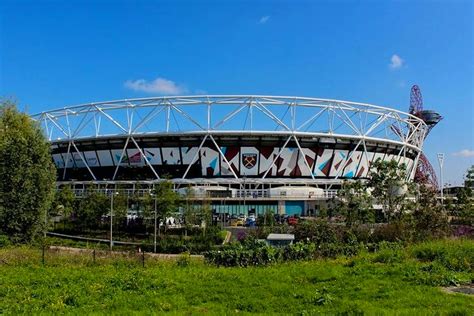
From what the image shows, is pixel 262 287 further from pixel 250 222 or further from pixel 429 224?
pixel 250 222

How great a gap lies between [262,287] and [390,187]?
1049 inches

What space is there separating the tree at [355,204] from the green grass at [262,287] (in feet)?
58.8

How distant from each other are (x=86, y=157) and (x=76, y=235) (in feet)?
110

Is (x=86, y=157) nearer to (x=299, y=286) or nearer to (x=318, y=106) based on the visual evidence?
(x=318, y=106)

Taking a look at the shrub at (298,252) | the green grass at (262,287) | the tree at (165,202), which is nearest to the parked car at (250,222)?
the tree at (165,202)

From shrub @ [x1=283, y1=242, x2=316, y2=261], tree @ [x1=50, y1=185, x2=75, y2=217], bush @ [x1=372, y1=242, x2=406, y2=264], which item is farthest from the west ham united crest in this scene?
bush @ [x1=372, y1=242, x2=406, y2=264]

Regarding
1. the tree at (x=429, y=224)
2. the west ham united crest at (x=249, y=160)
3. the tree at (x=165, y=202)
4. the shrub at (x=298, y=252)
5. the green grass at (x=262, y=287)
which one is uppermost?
the west ham united crest at (x=249, y=160)

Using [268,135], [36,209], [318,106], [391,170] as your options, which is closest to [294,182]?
[268,135]

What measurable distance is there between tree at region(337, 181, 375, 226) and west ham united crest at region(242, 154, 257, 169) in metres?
27.5

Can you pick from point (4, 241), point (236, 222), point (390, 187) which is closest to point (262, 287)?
point (4, 241)

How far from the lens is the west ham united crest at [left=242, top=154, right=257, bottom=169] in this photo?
63.9 m

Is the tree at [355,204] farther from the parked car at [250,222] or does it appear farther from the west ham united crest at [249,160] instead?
the west ham united crest at [249,160]

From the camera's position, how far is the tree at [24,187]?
843 inches

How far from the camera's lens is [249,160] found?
64188mm
